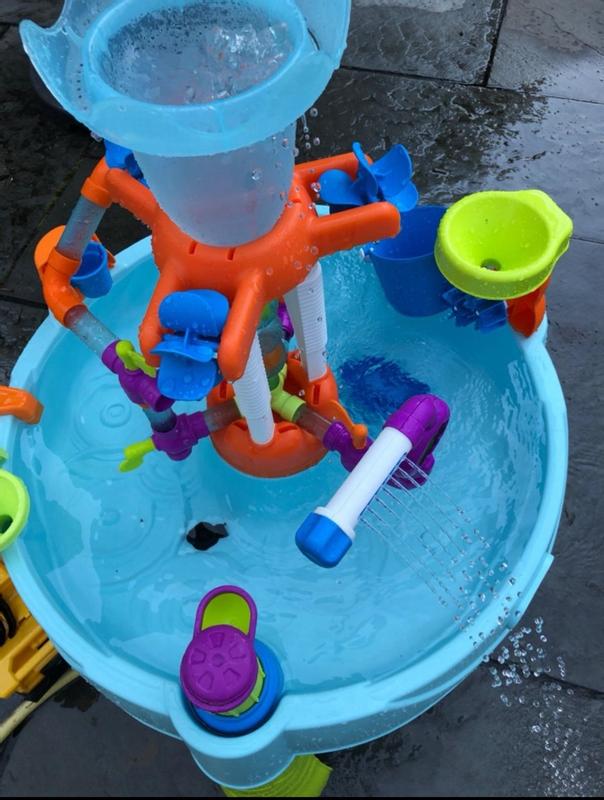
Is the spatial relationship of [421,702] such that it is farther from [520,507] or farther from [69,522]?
[69,522]

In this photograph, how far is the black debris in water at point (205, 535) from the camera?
141cm

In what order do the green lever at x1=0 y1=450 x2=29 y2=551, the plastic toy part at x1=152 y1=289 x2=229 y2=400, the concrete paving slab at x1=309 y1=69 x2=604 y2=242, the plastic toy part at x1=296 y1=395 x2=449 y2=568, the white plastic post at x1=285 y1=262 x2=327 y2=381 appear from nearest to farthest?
the plastic toy part at x1=152 y1=289 x2=229 y2=400 → the plastic toy part at x1=296 y1=395 x2=449 y2=568 → the white plastic post at x1=285 y1=262 x2=327 y2=381 → the green lever at x1=0 y1=450 x2=29 y2=551 → the concrete paving slab at x1=309 y1=69 x2=604 y2=242

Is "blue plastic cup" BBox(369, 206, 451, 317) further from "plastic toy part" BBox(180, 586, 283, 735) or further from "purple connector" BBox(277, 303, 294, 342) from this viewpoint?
"plastic toy part" BBox(180, 586, 283, 735)

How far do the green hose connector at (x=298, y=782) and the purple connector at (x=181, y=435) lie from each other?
0.61m

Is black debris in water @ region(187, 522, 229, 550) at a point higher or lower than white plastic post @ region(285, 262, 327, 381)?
lower

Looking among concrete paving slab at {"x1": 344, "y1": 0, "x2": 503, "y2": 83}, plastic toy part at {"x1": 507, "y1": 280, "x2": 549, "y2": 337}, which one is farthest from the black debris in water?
concrete paving slab at {"x1": 344, "y1": 0, "x2": 503, "y2": 83}

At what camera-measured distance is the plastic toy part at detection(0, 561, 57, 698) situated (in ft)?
4.22

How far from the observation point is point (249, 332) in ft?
2.87

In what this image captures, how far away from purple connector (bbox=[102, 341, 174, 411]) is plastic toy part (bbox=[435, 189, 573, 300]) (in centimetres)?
58

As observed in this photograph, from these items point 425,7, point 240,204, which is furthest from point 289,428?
point 425,7

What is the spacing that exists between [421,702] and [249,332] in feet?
2.30

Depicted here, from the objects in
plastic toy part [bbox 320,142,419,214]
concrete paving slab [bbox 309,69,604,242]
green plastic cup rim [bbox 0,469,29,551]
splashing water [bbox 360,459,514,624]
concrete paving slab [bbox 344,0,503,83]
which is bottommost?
splashing water [bbox 360,459,514,624]

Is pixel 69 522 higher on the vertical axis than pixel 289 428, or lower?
lower

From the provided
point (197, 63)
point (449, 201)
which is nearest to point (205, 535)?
point (197, 63)
